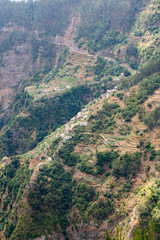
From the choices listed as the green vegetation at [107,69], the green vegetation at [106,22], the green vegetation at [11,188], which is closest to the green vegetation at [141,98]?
the green vegetation at [11,188]

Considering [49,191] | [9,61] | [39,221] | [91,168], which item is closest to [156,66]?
[91,168]

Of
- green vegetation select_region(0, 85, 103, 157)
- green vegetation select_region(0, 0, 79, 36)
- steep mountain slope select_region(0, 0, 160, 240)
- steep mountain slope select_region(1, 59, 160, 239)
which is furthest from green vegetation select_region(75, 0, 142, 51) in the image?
steep mountain slope select_region(1, 59, 160, 239)

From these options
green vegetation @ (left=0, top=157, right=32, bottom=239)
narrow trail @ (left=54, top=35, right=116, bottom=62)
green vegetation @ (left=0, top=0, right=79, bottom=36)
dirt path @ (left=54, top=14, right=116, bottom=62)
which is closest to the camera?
green vegetation @ (left=0, top=157, right=32, bottom=239)

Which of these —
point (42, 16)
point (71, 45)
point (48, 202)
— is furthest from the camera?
point (42, 16)

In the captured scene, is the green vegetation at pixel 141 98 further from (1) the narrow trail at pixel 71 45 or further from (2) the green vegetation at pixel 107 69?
(1) the narrow trail at pixel 71 45

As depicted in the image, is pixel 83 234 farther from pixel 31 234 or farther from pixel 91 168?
pixel 91 168

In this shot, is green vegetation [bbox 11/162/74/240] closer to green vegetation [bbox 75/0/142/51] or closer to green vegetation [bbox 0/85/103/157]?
green vegetation [bbox 0/85/103/157]

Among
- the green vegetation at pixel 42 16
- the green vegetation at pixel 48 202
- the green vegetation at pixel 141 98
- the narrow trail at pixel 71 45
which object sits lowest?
the green vegetation at pixel 48 202

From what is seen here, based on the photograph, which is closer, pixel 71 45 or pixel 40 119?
pixel 40 119

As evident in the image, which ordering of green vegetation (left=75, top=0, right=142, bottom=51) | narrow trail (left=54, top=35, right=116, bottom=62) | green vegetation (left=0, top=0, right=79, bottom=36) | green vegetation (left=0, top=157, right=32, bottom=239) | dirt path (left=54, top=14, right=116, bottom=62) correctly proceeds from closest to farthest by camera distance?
green vegetation (left=0, top=157, right=32, bottom=239) → narrow trail (left=54, top=35, right=116, bottom=62) → green vegetation (left=75, top=0, right=142, bottom=51) → dirt path (left=54, top=14, right=116, bottom=62) → green vegetation (left=0, top=0, right=79, bottom=36)

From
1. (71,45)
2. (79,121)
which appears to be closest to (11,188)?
(79,121)

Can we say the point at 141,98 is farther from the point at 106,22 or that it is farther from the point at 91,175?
the point at 106,22

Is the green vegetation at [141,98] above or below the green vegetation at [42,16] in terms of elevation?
below
